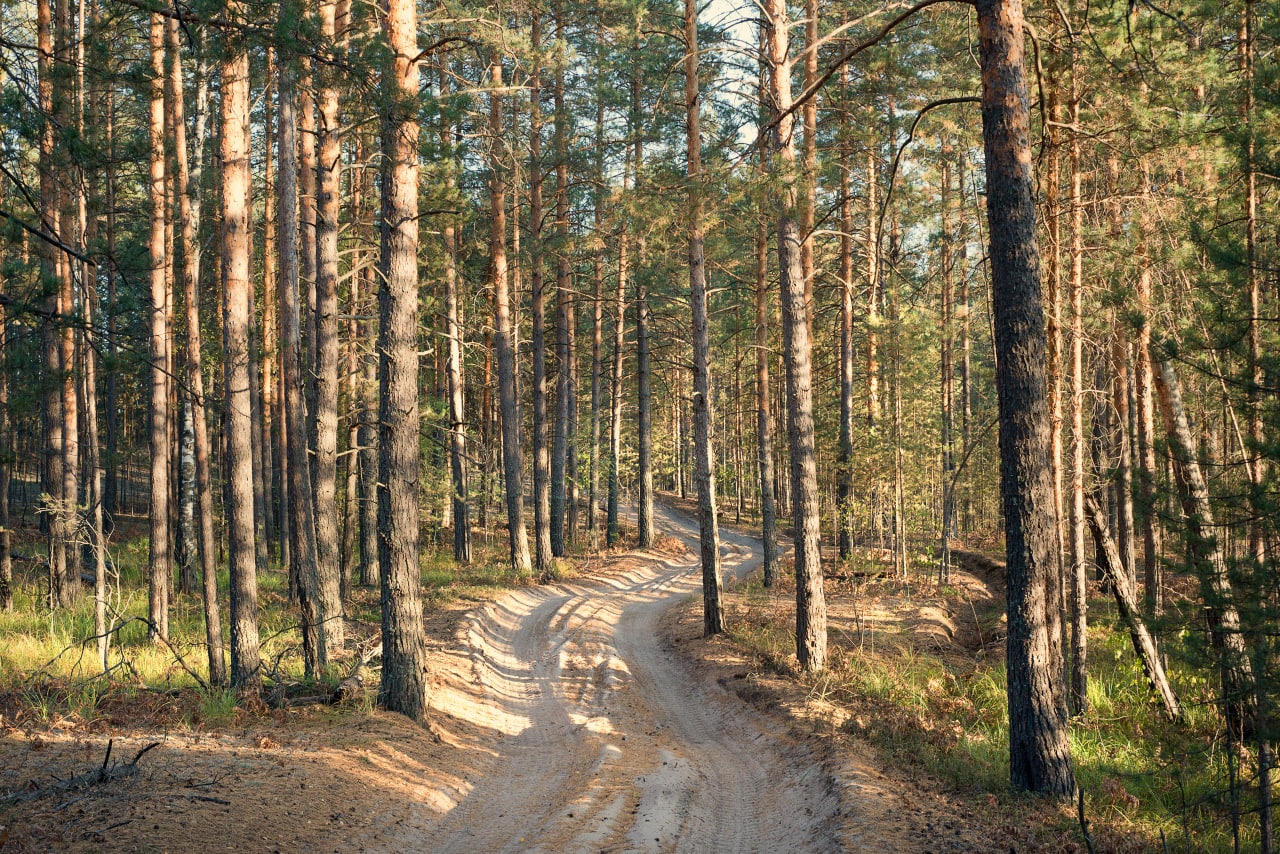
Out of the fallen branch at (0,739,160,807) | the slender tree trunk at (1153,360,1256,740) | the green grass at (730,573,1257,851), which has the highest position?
the slender tree trunk at (1153,360,1256,740)

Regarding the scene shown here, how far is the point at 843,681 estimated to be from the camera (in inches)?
437

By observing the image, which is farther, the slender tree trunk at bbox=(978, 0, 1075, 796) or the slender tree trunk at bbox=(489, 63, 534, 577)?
the slender tree trunk at bbox=(489, 63, 534, 577)

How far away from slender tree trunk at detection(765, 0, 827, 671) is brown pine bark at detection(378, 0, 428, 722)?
5.31 metres

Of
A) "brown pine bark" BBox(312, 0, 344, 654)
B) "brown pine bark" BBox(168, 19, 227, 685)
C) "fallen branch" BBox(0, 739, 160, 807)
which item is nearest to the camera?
"fallen branch" BBox(0, 739, 160, 807)

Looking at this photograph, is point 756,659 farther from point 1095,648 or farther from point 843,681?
point 1095,648

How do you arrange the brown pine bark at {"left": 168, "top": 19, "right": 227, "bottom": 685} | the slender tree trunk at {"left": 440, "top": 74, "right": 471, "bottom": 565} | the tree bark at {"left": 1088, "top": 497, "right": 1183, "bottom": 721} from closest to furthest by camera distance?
the brown pine bark at {"left": 168, "top": 19, "right": 227, "bottom": 685} < the tree bark at {"left": 1088, "top": 497, "right": 1183, "bottom": 721} < the slender tree trunk at {"left": 440, "top": 74, "right": 471, "bottom": 565}

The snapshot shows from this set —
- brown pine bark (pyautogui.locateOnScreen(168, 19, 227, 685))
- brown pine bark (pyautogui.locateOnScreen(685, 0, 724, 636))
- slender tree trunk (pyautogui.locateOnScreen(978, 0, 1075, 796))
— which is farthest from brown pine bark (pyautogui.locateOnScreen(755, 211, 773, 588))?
slender tree trunk (pyautogui.locateOnScreen(978, 0, 1075, 796))

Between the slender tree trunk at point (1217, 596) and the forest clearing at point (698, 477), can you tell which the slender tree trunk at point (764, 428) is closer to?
the forest clearing at point (698, 477)

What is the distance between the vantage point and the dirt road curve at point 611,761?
262 inches

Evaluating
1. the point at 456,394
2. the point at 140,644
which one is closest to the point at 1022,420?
the point at 140,644

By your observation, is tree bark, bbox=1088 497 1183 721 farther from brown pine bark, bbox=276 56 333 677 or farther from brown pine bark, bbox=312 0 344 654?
brown pine bark, bbox=312 0 344 654

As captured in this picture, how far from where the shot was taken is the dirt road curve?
666cm

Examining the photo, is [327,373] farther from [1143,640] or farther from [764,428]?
[1143,640]

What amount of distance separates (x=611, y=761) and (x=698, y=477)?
6.99 m
